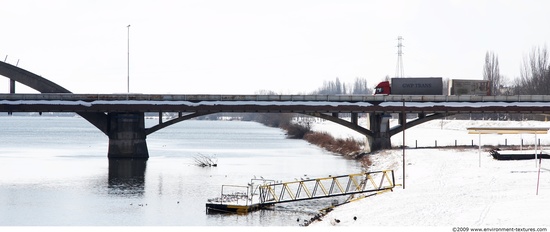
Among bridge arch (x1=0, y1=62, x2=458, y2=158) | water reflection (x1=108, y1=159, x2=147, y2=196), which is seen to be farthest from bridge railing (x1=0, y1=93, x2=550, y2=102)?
water reflection (x1=108, y1=159, x2=147, y2=196)

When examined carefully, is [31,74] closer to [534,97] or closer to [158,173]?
[158,173]

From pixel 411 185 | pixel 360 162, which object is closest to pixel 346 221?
pixel 411 185

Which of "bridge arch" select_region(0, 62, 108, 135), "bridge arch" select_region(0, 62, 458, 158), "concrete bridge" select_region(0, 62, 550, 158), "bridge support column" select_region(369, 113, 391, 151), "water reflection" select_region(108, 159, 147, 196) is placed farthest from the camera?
"bridge arch" select_region(0, 62, 108, 135)

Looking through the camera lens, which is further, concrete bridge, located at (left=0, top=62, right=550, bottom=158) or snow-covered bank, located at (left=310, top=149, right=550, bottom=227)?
concrete bridge, located at (left=0, top=62, right=550, bottom=158)

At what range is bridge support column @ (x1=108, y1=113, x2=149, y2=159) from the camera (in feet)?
291

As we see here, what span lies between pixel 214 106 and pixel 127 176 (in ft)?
74.0

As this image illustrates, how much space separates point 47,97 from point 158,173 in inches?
933

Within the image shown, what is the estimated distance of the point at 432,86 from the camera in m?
101

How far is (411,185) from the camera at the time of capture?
1957 inches

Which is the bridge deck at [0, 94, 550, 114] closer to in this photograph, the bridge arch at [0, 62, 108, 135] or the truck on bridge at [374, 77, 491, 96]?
the bridge arch at [0, 62, 108, 135]

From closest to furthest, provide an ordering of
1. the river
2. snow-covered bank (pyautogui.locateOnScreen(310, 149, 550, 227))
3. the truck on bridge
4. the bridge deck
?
snow-covered bank (pyautogui.locateOnScreen(310, 149, 550, 227)) → the river → the bridge deck → the truck on bridge

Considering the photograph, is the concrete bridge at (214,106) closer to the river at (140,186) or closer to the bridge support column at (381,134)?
the bridge support column at (381,134)

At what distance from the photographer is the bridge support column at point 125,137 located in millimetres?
88688

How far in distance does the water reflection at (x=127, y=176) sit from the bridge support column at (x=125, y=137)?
8.08 ft
